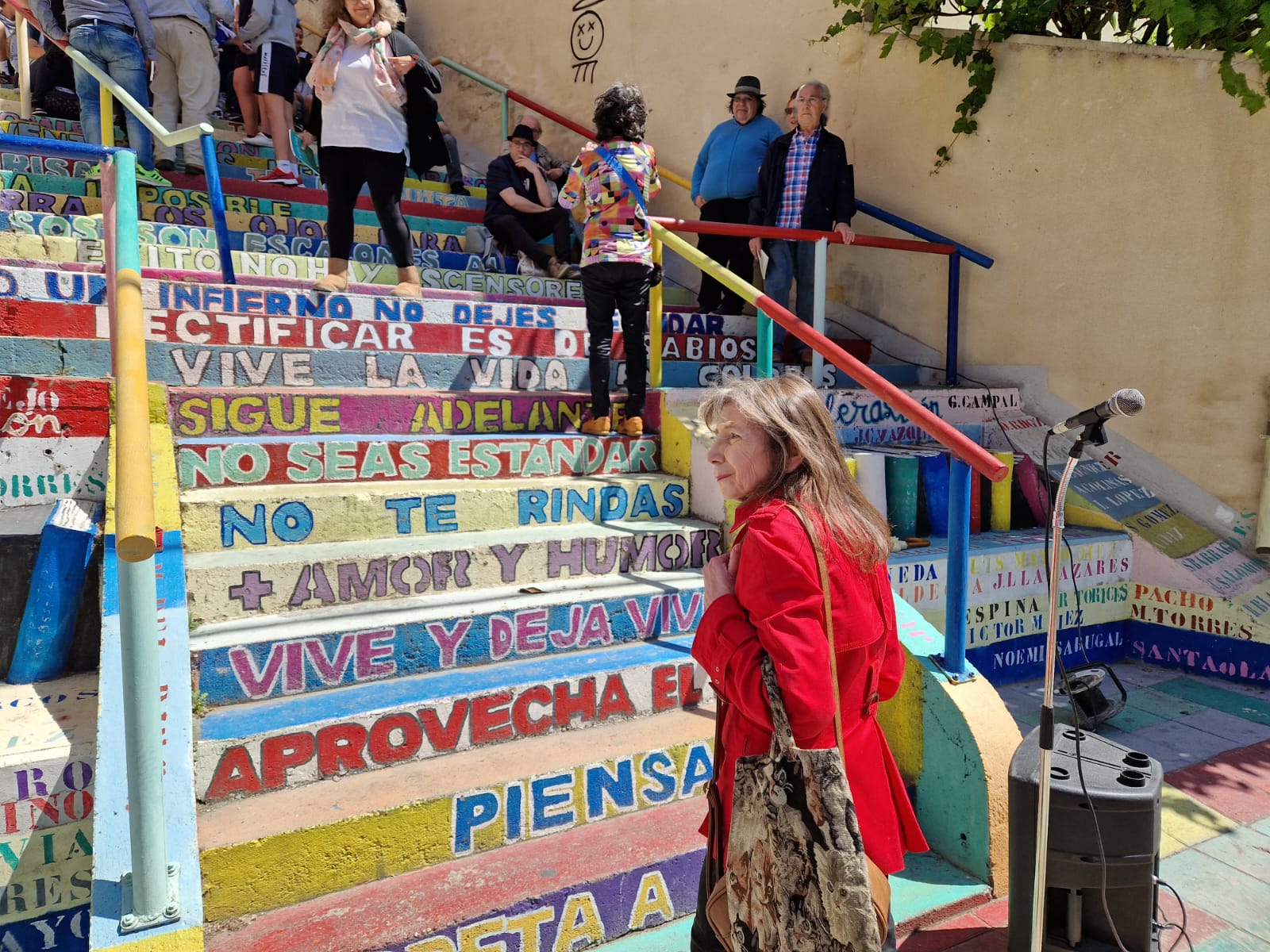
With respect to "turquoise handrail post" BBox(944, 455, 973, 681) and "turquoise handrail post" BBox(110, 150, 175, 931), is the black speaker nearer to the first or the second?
"turquoise handrail post" BBox(944, 455, 973, 681)

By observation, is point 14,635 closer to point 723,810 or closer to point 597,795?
point 597,795

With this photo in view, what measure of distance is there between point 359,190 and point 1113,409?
4044 millimetres

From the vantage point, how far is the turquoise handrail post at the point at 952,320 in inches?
241

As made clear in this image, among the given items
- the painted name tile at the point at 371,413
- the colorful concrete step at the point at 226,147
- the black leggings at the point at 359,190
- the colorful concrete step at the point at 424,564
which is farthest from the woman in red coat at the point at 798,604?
the colorful concrete step at the point at 226,147

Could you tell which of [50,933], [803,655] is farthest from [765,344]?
[50,933]

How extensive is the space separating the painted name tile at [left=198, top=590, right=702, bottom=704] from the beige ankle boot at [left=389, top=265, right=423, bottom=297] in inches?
92.4

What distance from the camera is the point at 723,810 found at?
183cm

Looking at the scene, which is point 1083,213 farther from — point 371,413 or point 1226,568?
point 371,413

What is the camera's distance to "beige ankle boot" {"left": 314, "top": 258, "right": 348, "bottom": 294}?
15.1ft

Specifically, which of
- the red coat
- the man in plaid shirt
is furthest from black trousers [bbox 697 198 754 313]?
the red coat

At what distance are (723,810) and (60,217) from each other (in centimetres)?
527

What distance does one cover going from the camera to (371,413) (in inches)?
159

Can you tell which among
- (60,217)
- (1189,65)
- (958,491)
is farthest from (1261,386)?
(60,217)

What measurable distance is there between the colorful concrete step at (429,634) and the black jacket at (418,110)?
2742 millimetres
